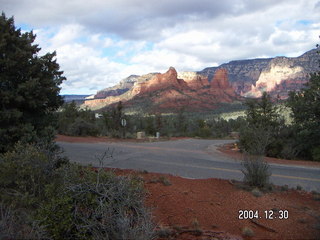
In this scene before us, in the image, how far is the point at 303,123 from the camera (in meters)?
17.9

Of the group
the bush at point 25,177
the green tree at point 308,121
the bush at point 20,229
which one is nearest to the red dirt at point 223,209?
the bush at point 25,177

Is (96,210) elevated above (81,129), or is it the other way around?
(81,129)

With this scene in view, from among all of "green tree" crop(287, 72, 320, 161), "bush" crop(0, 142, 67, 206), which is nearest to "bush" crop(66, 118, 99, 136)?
"green tree" crop(287, 72, 320, 161)

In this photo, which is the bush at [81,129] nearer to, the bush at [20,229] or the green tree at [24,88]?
the green tree at [24,88]

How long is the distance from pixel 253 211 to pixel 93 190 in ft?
11.5

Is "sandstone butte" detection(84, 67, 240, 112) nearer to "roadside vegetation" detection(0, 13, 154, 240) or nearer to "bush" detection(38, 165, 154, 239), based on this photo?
"roadside vegetation" detection(0, 13, 154, 240)

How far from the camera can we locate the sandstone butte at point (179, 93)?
101887 mm

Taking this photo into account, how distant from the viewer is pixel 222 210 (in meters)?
6.08

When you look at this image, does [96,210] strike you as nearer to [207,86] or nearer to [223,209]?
[223,209]

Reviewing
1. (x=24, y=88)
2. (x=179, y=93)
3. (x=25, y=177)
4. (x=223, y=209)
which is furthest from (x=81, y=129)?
(x=179, y=93)

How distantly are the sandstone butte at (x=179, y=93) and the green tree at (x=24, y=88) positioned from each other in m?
82.6

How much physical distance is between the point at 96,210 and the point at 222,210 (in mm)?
3175

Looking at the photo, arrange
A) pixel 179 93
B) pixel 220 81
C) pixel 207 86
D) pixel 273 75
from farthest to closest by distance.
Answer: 1. pixel 273 75
2. pixel 220 81
3. pixel 207 86
4. pixel 179 93

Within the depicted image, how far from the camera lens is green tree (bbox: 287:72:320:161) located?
55.4ft
